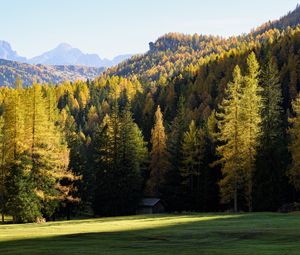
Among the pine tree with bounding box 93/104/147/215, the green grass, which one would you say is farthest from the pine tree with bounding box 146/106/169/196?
the green grass

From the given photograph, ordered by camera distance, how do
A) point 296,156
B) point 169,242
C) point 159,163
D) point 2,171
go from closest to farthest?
point 169,242 < point 296,156 < point 2,171 < point 159,163

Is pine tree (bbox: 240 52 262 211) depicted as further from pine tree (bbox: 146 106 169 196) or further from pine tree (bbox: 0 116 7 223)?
pine tree (bbox: 0 116 7 223)

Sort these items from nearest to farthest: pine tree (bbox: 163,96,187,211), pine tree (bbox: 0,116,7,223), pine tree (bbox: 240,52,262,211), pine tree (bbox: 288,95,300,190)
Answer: pine tree (bbox: 288,95,300,190)
pine tree (bbox: 240,52,262,211)
pine tree (bbox: 0,116,7,223)
pine tree (bbox: 163,96,187,211)

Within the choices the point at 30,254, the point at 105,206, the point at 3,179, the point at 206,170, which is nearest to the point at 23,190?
the point at 3,179

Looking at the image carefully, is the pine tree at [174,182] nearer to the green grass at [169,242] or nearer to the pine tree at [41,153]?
the pine tree at [41,153]

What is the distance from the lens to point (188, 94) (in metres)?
196

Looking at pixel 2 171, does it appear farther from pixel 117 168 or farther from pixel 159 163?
pixel 159 163

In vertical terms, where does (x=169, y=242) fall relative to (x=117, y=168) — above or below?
below

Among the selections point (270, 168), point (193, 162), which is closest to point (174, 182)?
point (193, 162)

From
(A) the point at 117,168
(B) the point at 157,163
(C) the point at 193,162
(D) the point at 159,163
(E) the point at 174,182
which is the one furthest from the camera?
(B) the point at 157,163

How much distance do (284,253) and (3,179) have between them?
5025cm

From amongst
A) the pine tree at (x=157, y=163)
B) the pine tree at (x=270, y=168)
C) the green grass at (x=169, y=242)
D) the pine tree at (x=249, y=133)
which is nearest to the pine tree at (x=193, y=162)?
the pine tree at (x=157, y=163)

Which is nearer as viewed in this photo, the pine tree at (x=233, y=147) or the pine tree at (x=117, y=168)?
the pine tree at (x=233, y=147)

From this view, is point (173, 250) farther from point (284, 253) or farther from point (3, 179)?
point (3, 179)
